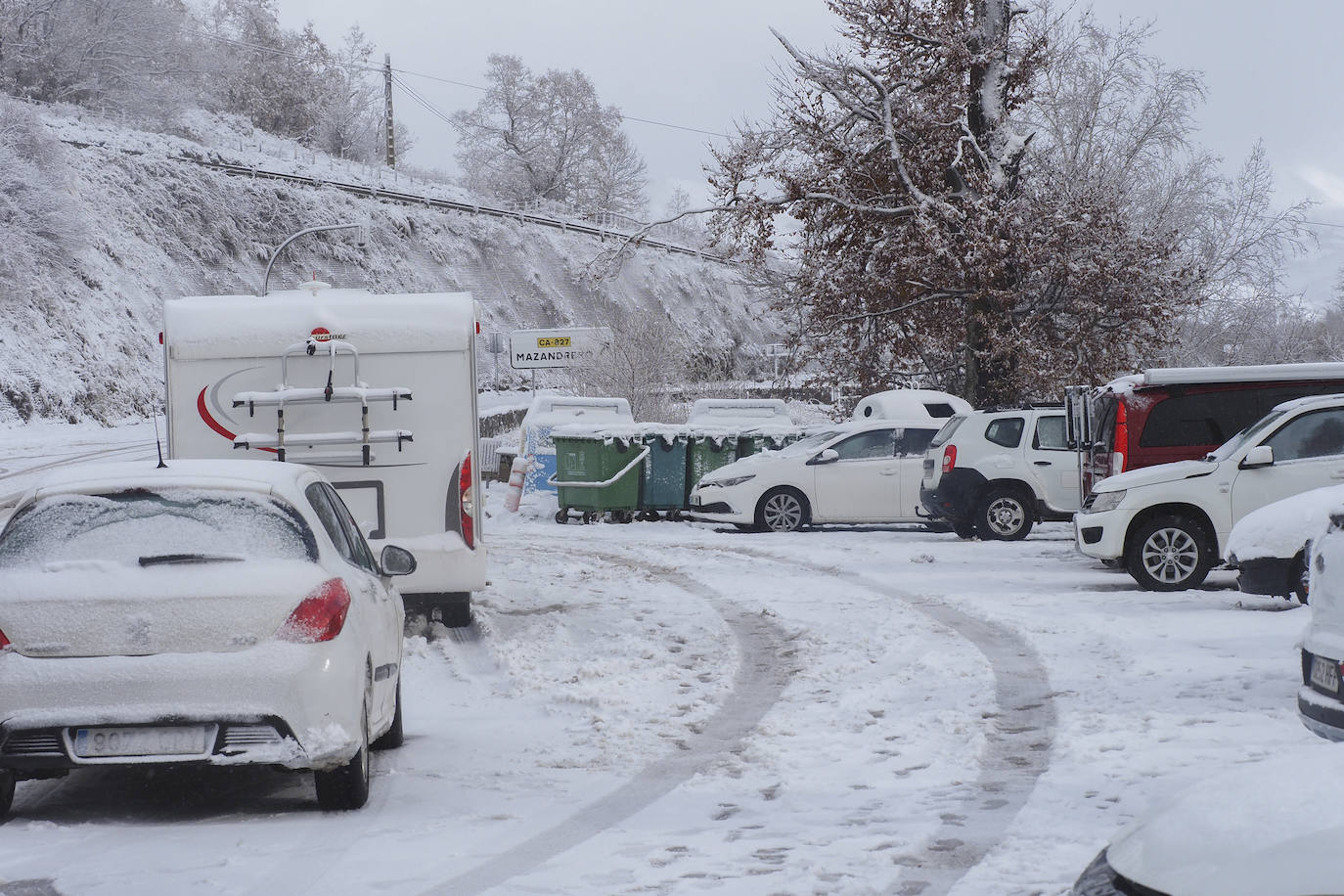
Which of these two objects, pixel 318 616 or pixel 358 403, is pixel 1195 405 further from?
pixel 318 616

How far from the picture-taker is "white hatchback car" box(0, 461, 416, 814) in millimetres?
5473

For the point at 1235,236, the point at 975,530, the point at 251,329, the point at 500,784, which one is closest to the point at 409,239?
the point at 1235,236

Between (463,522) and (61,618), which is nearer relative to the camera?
(61,618)

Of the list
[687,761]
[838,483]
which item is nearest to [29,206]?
[838,483]

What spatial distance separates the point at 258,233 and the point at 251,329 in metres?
53.1

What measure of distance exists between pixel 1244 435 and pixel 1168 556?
4.18ft

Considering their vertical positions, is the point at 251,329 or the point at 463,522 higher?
the point at 251,329

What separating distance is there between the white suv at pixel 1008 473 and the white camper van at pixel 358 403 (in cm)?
885

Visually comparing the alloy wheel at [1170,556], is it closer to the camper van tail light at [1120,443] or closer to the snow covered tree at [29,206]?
the camper van tail light at [1120,443]

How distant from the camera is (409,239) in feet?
224

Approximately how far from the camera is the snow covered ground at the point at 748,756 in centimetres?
499

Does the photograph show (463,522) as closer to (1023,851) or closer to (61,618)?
(61,618)

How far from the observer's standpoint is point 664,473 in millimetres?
21328

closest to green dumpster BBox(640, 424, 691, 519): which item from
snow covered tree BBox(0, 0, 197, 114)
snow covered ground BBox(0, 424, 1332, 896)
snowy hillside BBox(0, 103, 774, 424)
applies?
snow covered ground BBox(0, 424, 1332, 896)
